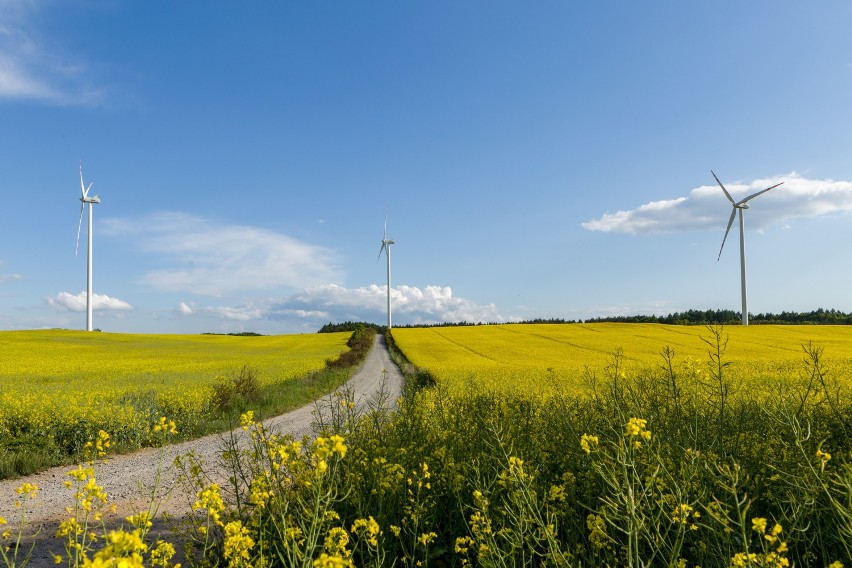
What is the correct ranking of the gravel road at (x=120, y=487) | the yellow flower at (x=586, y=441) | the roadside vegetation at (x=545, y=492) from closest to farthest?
the yellow flower at (x=586, y=441)
the roadside vegetation at (x=545, y=492)
the gravel road at (x=120, y=487)

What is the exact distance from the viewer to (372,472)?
4992mm

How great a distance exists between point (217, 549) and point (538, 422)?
3908mm

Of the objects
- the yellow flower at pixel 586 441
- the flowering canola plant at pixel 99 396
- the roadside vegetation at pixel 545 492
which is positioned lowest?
the flowering canola plant at pixel 99 396

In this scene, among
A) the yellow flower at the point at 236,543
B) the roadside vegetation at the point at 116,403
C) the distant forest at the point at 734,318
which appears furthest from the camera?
the distant forest at the point at 734,318

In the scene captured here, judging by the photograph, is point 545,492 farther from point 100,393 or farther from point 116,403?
point 100,393

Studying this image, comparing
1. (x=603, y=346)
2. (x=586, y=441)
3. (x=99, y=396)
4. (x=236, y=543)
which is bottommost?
(x=603, y=346)

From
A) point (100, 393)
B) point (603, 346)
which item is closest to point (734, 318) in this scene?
point (603, 346)

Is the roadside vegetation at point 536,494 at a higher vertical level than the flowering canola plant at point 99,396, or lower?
higher

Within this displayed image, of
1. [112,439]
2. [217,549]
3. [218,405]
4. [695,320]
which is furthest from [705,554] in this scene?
[695,320]

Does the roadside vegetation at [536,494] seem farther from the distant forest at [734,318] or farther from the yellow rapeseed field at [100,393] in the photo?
the distant forest at [734,318]

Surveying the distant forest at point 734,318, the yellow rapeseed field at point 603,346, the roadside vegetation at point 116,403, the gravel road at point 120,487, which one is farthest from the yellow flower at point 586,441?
the distant forest at point 734,318

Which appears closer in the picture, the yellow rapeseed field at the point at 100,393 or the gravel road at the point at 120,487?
the gravel road at the point at 120,487

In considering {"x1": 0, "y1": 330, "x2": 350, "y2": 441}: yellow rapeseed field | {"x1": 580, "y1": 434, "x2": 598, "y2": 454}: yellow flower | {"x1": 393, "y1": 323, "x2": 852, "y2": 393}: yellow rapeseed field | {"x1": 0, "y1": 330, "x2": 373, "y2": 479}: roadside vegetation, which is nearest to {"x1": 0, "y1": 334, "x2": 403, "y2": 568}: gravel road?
{"x1": 0, "y1": 330, "x2": 373, "y2": 479}: roadside vegetation

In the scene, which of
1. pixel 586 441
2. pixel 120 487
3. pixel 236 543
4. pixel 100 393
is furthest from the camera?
pixel 100 393
